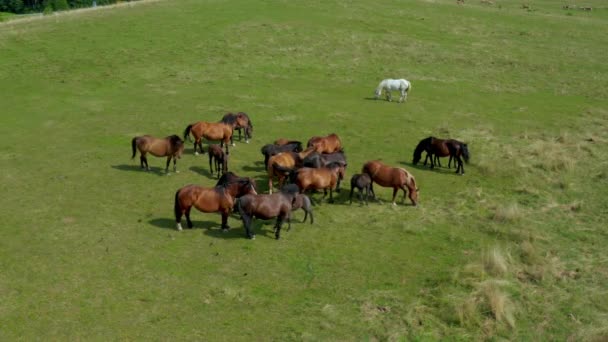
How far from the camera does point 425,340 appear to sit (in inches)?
396

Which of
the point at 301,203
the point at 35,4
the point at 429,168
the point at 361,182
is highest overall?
the point at 35,4

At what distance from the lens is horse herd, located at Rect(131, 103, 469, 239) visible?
45.0 ft

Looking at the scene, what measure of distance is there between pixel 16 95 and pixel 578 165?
1096 inches

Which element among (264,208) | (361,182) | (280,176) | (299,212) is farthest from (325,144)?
(264,208)

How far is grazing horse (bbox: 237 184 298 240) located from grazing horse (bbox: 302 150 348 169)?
3.13 metres

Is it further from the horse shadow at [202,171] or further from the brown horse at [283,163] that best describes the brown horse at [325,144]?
the horse shadow at [202,171]

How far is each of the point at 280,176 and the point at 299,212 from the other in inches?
56.5

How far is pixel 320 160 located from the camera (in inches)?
667

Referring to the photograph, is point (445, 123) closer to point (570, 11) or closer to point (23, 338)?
point (23, 338)

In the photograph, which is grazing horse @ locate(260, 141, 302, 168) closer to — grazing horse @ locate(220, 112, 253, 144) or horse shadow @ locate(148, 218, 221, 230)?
grazing horse @ locate(220, 112, 253, 144)

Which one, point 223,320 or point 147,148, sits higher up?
point 147,148

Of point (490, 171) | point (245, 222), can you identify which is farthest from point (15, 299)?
point (490, 171)

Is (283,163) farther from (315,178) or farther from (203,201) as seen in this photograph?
(203,201)

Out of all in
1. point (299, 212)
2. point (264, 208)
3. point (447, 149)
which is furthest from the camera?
point (447, 149)
